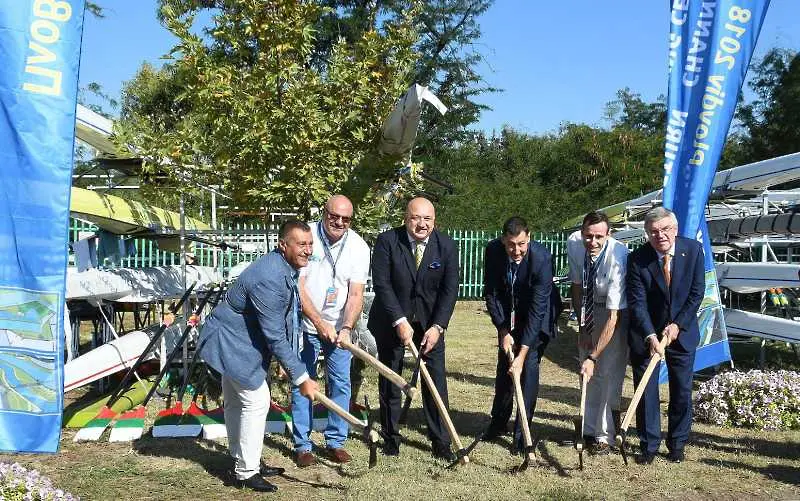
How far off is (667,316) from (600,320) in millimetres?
481

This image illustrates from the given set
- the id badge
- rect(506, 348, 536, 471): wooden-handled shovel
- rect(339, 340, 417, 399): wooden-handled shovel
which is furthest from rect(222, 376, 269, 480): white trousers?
rect(506, 348, 536, 471): wooden-handled shovel

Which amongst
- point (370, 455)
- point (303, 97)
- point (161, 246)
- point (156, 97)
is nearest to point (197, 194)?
point (303, 97)

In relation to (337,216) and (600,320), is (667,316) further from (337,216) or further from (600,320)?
(337,216)

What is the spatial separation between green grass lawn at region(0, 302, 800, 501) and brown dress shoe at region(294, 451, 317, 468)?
0.08 meters

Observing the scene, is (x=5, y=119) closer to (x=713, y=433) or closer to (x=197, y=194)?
(x=197, y=194)

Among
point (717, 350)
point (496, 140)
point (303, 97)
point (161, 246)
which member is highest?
point (496, 140)

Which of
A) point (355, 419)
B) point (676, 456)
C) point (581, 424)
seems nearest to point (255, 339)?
point (355, 419)

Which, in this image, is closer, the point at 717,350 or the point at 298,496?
the point at 298,496

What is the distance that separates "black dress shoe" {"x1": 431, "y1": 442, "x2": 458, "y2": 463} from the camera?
549cm

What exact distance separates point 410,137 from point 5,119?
3.47m

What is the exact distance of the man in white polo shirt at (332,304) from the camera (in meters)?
5.37

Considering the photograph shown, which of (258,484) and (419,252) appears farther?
(419,252)

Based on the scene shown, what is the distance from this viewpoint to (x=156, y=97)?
81.4ft

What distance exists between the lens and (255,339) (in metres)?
4.71
